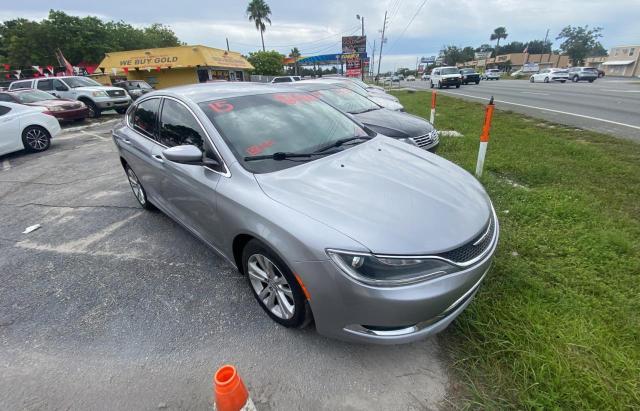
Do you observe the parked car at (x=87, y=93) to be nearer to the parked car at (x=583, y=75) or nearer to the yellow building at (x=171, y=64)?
the yellow building at (x=171, y=64)

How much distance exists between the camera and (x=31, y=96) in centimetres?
1162

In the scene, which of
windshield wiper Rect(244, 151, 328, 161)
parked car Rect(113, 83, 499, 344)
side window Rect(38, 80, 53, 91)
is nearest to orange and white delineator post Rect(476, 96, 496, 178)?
parked car Rect(113, 83, 499, 344)

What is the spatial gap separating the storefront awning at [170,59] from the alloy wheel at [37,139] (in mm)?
23144

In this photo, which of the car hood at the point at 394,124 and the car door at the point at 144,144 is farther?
the car hood at the point at 394,124

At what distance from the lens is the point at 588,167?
4789mm

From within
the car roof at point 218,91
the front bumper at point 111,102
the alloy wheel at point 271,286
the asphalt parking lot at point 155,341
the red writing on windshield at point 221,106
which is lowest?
the asphalt parking lot at point 155,341

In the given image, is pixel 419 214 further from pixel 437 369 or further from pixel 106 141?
pixel 106 141

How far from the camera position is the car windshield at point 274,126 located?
249 centimetres

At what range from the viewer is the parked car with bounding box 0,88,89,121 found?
11141mm

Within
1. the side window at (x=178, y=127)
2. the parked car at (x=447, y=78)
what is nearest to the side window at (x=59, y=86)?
the side window at (x=178, y=127)

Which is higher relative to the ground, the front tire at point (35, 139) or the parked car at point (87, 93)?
the parked car at point (87, 93)

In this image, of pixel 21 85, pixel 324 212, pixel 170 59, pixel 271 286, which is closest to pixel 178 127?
pixel 271 286

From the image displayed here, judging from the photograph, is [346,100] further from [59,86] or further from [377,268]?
[59,86]

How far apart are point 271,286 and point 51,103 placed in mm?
13458
